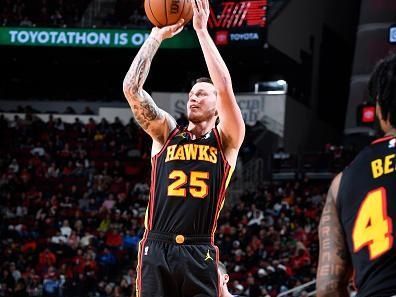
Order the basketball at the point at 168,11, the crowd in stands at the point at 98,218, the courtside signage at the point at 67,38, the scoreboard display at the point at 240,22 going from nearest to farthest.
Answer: the basketball at the point at 168,11 → the crowd in stands at the point at 98,218 → the scoreboard display at the point at 240,22 → the courtside signage at the point at 67,38

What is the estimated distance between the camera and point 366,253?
2.91m

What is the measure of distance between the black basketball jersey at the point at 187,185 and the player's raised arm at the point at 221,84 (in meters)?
0.10

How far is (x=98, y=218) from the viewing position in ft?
59.8

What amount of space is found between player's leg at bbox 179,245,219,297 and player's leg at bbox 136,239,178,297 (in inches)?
3.5

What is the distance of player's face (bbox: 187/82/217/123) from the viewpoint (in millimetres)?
5340

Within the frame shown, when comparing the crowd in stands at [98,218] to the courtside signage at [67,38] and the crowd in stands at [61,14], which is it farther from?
the crowd in stands at [61,14]

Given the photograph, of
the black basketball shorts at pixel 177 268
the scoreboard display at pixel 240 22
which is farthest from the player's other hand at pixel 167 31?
the scoreboard display at pixel 240 22

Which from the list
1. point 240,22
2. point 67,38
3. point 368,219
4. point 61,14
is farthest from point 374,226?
point 61,14

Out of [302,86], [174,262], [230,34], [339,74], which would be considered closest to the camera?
[174,262]

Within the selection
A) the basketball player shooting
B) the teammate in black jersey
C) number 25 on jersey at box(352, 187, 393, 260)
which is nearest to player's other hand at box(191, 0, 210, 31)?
the basketball player shooting

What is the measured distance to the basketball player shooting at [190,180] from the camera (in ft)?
16.5

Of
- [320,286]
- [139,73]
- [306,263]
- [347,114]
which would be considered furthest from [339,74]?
[320,286]

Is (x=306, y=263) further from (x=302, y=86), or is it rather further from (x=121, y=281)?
(x=302, y=86)

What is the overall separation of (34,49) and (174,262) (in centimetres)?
2012
